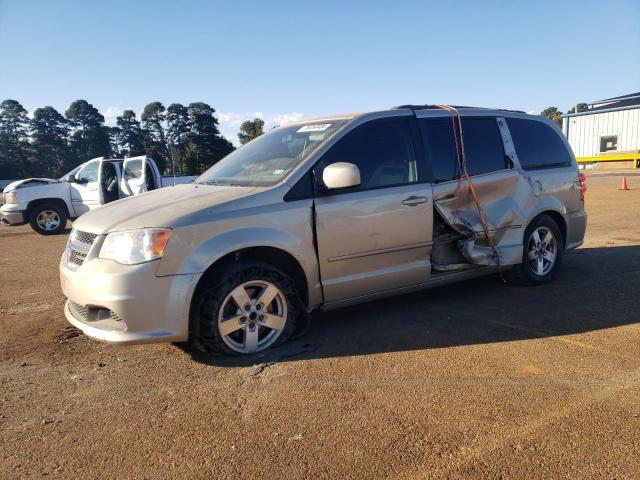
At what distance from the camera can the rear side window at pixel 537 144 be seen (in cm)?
558

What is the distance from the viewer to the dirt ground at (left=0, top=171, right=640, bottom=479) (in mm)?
2525

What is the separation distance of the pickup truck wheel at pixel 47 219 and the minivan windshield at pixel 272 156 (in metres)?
9.85

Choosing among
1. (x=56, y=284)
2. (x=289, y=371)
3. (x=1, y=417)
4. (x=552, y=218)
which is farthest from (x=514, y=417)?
(x=56, y=284)

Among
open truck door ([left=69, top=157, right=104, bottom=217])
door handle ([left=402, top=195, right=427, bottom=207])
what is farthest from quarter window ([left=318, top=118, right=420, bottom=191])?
open truck door ([left=69, top=157, right=104, bottom=217])

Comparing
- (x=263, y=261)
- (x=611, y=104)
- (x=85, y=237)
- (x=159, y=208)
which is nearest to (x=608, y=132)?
(x=611, y=104)

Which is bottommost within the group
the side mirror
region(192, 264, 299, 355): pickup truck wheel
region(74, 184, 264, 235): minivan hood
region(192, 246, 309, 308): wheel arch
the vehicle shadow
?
the vehicle shadow

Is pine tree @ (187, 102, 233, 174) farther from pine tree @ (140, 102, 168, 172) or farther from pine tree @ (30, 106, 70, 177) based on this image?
pine tree @ (30, 106, 70, 177)

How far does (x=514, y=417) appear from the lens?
2.88 meters

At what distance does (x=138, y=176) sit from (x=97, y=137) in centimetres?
5054

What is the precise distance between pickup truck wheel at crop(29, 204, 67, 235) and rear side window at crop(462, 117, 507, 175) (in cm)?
1151

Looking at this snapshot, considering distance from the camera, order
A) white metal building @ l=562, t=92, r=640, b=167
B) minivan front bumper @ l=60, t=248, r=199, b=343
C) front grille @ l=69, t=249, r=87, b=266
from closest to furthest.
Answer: minivan front bumper @ l=60, t=248, r=199, b=343 < front grille @ l=69, t=249, r=87, b=266 < white metal building @ l=562, t=92, r=640, b=167

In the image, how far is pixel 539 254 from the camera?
225 inches

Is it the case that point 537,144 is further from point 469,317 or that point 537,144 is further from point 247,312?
point 247,312

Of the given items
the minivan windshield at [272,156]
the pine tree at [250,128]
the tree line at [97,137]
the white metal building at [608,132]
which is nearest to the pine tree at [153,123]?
the tree line at [97,137]
